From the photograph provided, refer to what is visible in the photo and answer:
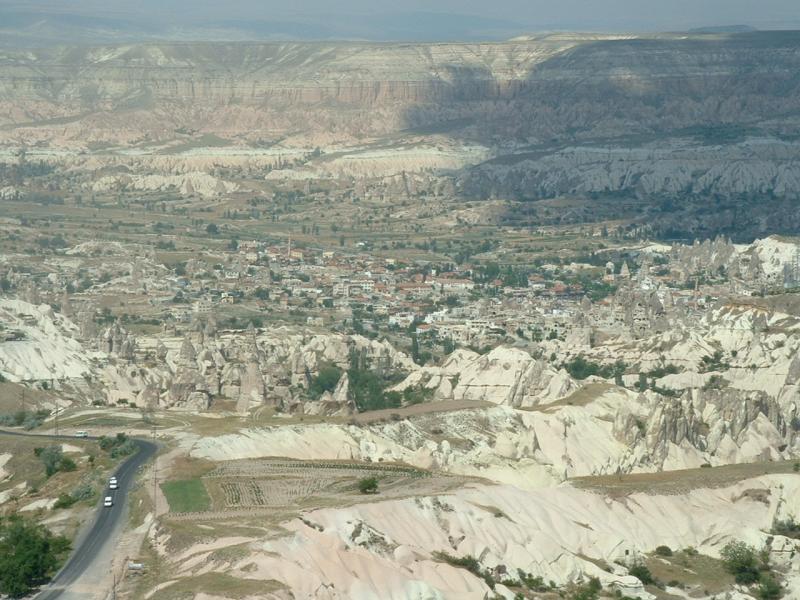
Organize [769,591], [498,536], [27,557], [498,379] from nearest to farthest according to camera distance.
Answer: [27,557]
[498,536]
[769,591]
[498,379]

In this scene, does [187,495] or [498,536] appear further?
[187,495]

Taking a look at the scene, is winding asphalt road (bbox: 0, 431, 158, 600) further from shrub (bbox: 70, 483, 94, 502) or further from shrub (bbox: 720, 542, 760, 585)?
shrub (bbox: 720, 542, 760, 585)

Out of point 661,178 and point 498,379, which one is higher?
point 498,379

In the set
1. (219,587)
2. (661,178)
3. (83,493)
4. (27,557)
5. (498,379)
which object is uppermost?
(219,587)

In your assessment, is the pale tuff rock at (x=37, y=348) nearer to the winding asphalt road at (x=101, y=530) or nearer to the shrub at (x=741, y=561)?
the winding asphalt road at (x=101, y=530)

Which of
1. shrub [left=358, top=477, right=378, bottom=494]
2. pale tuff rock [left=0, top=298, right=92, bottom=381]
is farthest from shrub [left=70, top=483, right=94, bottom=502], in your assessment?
pale tuff rock [left=0, top=298, right=92, bottom=381]

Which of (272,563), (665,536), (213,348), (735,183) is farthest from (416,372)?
(735,183)

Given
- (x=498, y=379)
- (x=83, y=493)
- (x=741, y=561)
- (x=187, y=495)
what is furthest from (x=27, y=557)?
(x=498, y=379)

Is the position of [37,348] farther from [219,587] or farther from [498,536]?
[219,587]
